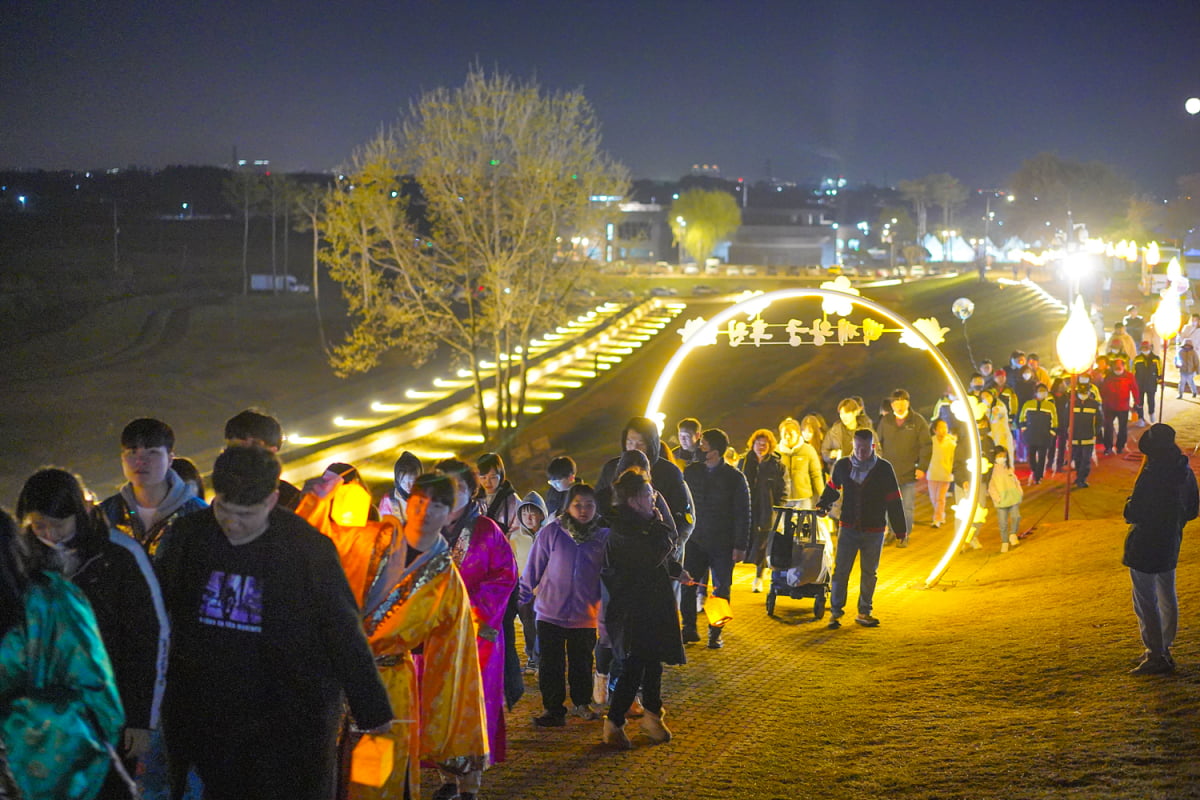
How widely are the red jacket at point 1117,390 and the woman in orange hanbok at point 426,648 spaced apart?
16740 millimetres

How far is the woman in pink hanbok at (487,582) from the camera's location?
6258mm

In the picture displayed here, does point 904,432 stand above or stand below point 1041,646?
above

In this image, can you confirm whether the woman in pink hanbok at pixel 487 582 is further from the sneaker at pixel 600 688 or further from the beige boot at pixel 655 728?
the sneaker at pixel 600 688

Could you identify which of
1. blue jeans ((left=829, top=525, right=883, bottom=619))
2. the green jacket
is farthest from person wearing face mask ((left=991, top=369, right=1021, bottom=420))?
the green jacket

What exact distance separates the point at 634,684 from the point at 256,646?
3.22 m

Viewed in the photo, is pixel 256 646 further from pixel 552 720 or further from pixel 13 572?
pixel 552 720

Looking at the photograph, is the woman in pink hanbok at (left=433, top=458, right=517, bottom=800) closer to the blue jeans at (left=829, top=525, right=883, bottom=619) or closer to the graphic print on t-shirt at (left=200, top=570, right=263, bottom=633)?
the graphic print on t-shirt at (left=200, top=570, right=263, bottom=633)

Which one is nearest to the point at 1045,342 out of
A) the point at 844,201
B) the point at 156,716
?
the point at 156,716

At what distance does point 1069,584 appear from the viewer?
11445mm

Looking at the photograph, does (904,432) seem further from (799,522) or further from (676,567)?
(676,567)

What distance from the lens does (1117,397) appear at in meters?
19.5

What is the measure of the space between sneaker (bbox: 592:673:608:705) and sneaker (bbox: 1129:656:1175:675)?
3.56 m

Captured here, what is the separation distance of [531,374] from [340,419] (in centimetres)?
846

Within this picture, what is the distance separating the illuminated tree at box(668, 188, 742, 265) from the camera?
344ft
